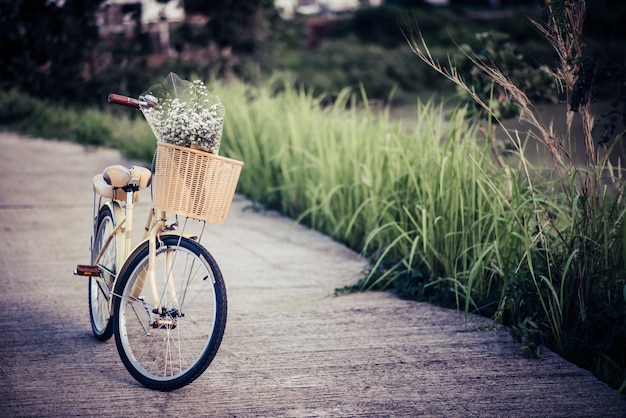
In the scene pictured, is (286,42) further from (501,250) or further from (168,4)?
(501,250)

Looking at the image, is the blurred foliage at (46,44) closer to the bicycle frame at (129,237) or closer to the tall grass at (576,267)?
the bicycle frame at (129,237)

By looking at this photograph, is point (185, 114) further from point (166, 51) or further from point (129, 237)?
point (166, 51)

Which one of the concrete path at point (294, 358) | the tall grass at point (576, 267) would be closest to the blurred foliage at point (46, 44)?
the concrete path at point (294, 358)

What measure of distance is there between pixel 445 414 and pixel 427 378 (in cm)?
39

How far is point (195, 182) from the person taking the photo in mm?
3266

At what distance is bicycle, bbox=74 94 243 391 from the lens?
10.8 ft

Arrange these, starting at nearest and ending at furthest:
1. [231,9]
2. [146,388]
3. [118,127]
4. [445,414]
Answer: [445,414] < [146,388] < [118,127] < [231,9]

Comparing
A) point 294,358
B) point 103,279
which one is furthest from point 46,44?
point 294,358

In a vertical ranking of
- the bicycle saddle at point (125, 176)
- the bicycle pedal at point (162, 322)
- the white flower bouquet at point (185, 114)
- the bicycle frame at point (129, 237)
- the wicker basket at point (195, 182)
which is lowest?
the bicycle pedal at point (162, 322)

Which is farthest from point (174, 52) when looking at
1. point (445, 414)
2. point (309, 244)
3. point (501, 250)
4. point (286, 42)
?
point (445, 414)

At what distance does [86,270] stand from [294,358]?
1.18 meters

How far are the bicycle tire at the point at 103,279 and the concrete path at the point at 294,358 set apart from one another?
101 mm

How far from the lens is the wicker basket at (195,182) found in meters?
3.26

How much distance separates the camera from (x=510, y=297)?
14.3ft
